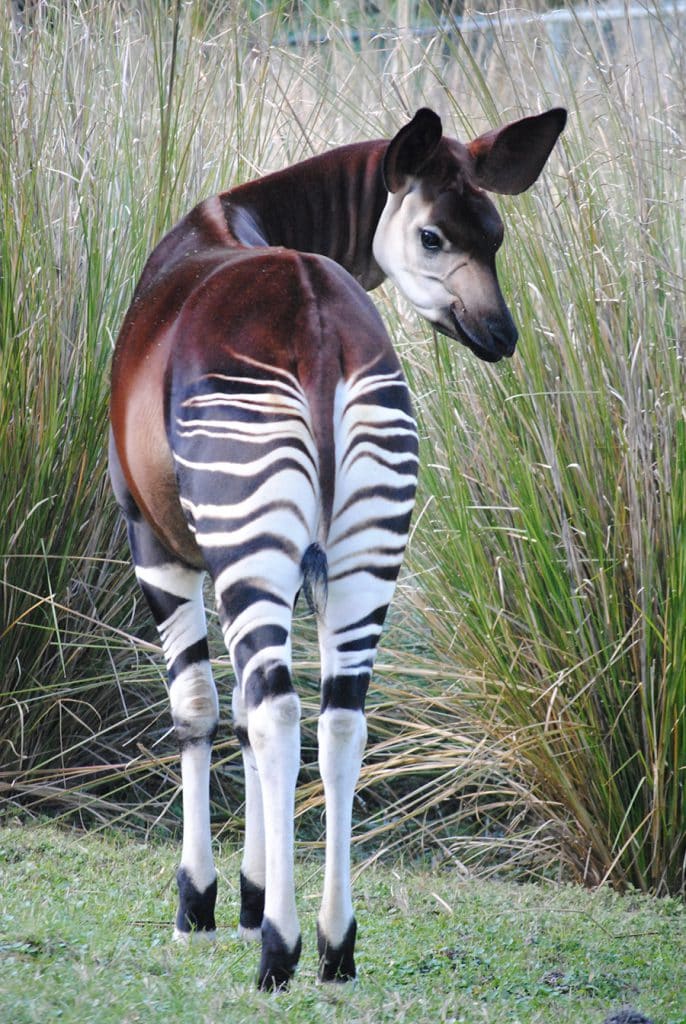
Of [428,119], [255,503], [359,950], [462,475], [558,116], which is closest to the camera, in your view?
[255,503]

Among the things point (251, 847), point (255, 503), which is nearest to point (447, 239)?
point (255, 503)

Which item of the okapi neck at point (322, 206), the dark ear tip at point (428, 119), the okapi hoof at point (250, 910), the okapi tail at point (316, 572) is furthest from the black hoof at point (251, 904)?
the dark ear tip at point (428, 119)

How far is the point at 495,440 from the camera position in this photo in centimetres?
385

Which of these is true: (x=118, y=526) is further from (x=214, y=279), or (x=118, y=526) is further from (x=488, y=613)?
(x=214, y=279)

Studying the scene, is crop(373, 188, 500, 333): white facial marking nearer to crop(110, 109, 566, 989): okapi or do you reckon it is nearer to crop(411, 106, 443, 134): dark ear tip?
crop(110, 109, 566, 989): okapi

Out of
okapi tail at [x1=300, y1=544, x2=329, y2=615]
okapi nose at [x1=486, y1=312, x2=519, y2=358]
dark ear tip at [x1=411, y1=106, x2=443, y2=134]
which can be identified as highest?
dark ear tip at [x1=411, y1=106, x2=443, y2=134]

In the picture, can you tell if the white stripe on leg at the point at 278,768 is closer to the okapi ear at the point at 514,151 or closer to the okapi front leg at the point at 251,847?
the okapi front leg at the point at 251,847

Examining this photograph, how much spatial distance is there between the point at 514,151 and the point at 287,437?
93 cm

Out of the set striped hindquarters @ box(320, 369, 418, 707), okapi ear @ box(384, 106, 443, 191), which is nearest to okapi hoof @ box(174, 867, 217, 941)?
striped hindquarters @ box(320, 369, 418, 707)

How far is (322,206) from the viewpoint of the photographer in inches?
116

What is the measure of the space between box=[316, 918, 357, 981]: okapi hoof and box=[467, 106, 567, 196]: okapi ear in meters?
1.55

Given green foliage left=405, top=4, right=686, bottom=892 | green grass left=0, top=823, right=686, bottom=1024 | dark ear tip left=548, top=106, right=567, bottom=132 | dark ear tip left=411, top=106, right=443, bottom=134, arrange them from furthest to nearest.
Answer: green foliage left=405, top=4, right=686, bottom=892 → dark ear tip left=548, top=106, right=567, bottom=132 → dark ear tip left=411, top=106, right=443, bottom=134 → green grass left=0, top=823, right=686, bottom=1024

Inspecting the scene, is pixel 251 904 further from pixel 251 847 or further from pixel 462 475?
pixel 462 475

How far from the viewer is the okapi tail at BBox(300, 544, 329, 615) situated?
7.92 feet
